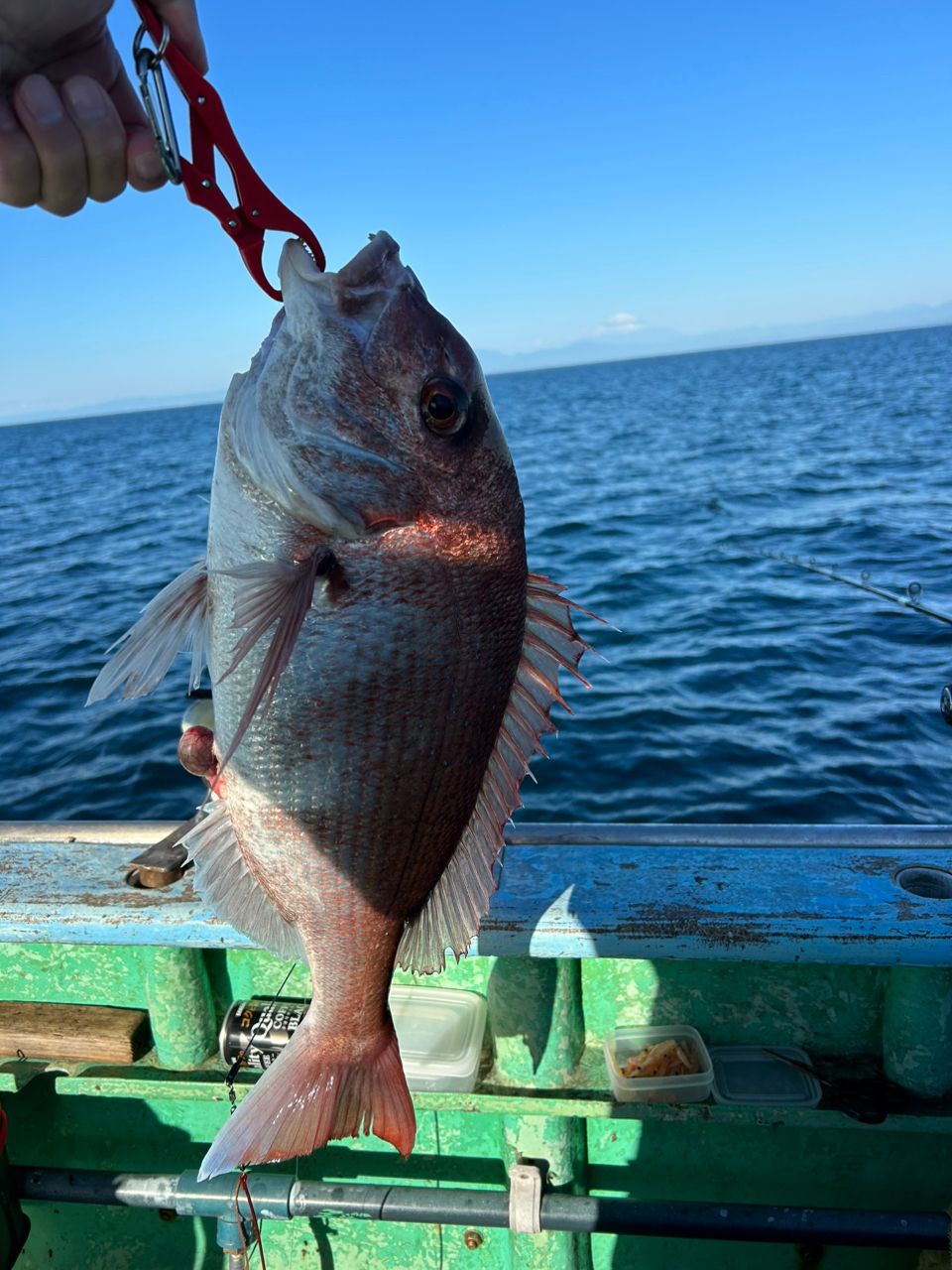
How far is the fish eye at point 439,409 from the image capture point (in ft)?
5.10

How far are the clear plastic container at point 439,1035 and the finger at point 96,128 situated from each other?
2185mm

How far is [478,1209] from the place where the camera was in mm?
2412

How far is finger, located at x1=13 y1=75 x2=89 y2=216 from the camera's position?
1502 mm

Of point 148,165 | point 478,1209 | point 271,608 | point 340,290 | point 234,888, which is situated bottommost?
point 478,1209

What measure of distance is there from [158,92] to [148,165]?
1.01ft

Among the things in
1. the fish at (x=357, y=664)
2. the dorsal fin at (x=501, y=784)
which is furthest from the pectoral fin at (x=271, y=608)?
the dorsal fin at (x=501, y=784)

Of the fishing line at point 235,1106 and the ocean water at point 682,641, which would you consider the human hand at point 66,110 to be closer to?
the ocean water at point 682,641

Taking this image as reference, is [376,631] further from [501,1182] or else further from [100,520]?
[100,520]

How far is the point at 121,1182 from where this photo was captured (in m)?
2.48

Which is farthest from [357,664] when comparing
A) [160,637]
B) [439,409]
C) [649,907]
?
[649,907]

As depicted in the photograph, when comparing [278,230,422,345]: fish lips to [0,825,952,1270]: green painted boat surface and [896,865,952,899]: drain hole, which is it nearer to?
[0,825,952,1270]: green painted boat surface

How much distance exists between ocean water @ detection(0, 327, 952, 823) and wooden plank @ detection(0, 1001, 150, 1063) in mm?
1001

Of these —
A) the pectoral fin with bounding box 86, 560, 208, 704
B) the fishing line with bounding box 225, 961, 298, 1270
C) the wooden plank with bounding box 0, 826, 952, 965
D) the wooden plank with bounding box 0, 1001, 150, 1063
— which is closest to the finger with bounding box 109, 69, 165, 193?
the pectoral fin with bounding box 86, 560, 208, 704

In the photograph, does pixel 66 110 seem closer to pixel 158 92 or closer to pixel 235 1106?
pixel 158 92
